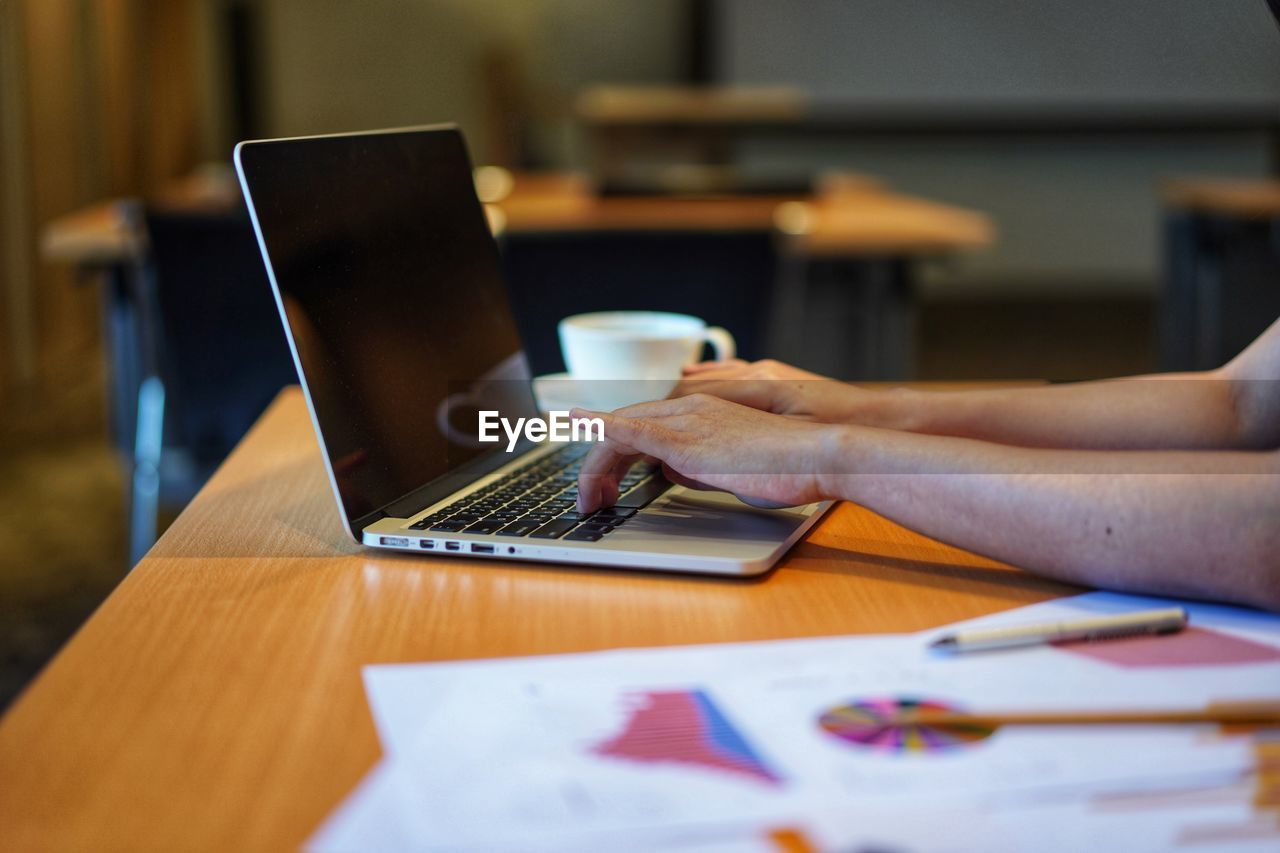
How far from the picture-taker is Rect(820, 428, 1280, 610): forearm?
25.7 inches

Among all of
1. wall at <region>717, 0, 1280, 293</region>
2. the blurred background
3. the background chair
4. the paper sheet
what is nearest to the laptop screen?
the paper sheet

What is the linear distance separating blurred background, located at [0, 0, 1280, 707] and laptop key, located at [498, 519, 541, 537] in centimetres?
51

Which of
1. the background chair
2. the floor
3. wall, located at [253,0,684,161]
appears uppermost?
wall, located at [253,0,684,161]

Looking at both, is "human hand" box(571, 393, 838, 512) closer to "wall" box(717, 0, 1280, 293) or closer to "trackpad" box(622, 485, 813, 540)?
"trackpad" box(622, 485, 813, 540)

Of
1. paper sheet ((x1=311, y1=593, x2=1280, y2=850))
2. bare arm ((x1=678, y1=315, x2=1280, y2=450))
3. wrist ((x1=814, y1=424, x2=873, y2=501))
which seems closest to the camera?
paper sheet ((x1=311, y1=593, x2=1280, y2=850))

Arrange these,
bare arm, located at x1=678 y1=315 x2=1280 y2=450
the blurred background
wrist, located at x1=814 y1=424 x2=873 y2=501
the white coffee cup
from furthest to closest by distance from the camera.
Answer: the blurred background
the white coffee cup
bare arm, located at x1=678 y1=315 x2=1280 y2=450
wrist, located at x1=814 y1=424 x2=873 y2=501

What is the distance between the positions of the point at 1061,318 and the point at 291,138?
21.4 feet

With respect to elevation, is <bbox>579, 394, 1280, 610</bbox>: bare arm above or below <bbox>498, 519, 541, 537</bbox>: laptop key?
above

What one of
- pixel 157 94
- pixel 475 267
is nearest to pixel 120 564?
pixel 475 267

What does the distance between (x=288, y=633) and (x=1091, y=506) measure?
413mm

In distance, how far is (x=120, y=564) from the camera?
2.74m

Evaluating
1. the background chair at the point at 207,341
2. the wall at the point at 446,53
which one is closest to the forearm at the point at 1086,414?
the background chair at the point at 207,341

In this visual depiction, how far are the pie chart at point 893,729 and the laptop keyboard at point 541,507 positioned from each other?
9.4 inches

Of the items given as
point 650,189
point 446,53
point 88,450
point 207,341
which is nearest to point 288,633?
point 207,341
